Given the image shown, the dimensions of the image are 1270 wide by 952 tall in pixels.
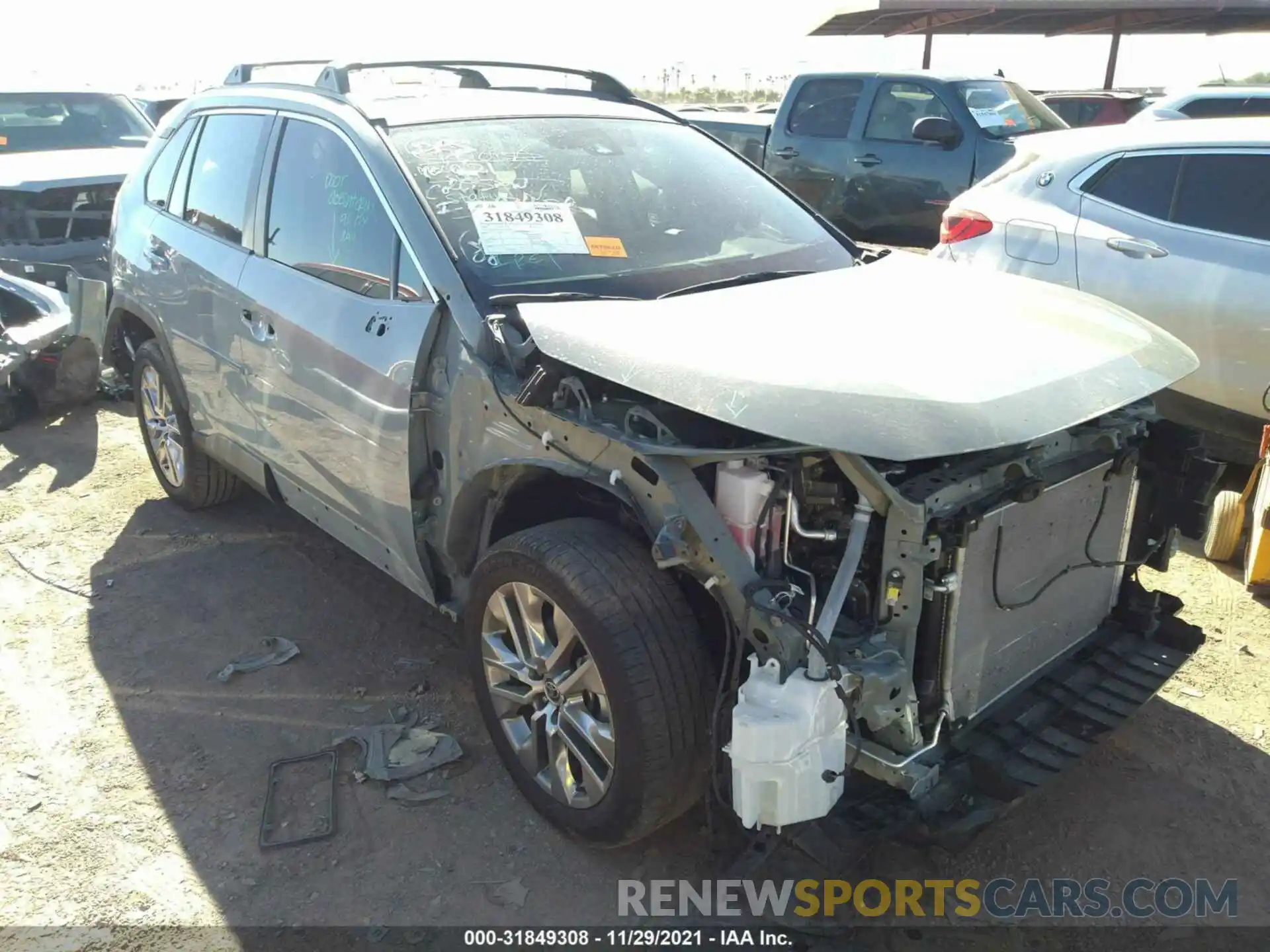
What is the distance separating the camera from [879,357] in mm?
2436

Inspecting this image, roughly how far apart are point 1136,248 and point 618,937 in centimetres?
396

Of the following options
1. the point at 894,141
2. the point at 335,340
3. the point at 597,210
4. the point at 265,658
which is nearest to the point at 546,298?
the point at 597,210

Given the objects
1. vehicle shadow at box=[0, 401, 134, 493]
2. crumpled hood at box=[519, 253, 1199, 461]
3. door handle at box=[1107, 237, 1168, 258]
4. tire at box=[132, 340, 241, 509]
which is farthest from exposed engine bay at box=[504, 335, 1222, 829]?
vehicle shadow at box=[0, 401, 134, 493]

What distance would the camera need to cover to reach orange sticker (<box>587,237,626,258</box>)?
3223 mm

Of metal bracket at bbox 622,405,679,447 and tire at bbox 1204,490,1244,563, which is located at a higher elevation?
metal bracket at bbox 622,405,679,447

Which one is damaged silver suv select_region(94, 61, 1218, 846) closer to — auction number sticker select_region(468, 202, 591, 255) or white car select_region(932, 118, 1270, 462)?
auction number sticker select_region(468, 202, 591, 255)

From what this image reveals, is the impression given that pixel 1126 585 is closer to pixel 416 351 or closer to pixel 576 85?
pixel 416 351

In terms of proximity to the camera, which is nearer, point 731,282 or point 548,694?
point 548,694

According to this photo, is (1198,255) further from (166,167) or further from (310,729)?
(166,167)

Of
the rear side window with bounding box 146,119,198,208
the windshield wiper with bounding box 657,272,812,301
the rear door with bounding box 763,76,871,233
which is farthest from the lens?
the rear door with bounding box 763,76,871,233

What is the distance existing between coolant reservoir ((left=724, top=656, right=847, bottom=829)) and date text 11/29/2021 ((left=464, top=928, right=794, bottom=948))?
1.84 feet

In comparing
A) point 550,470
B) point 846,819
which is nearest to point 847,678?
point 846,819

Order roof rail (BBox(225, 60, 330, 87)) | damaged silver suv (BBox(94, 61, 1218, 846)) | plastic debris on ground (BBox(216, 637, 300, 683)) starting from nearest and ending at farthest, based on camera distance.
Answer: damaged silver suv (BBox(94, 61, 1218, 846)) → plastic debris on ground (BBox(216, 637, 300, 683)) → roof rail (BBox(225, 60, 330, 87))

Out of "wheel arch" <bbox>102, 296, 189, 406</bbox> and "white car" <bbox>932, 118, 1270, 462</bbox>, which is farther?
"wheel arch" <bbox>102, 296, 189, 406</bbox>
